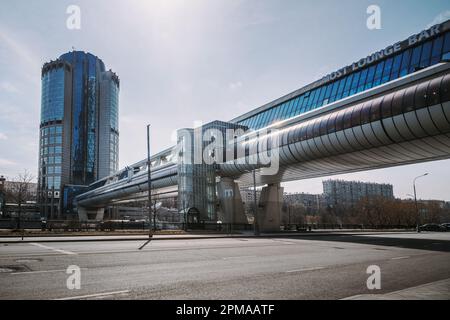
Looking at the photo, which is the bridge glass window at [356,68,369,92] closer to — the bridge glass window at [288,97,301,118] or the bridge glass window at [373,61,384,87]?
the bridge glass window at [373,61,384,87]

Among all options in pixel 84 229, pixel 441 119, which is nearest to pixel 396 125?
pixel 441 119

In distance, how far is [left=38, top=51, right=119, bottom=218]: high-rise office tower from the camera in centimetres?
14550

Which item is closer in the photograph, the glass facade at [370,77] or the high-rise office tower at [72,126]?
the glass facade at [370,77]

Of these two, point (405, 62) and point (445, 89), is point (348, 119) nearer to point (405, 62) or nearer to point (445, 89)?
point (445, 89)

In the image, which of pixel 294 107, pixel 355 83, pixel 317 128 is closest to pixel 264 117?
pixel 294 107

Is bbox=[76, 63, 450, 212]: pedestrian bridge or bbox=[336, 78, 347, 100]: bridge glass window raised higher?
bbox=[336, 78, 347, 100]: bridge glass window

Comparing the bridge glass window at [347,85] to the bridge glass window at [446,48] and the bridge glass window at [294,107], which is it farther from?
the bridge glass window at [446,48]

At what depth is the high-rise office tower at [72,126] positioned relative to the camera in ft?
477

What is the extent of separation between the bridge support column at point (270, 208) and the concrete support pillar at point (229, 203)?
8.40 feet

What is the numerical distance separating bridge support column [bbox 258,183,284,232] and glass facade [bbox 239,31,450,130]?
450 inches

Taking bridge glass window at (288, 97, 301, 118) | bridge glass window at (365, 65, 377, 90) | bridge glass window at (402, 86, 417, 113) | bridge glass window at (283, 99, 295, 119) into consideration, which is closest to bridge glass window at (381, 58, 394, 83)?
bridge glass window at (365, 65, 377, 90)

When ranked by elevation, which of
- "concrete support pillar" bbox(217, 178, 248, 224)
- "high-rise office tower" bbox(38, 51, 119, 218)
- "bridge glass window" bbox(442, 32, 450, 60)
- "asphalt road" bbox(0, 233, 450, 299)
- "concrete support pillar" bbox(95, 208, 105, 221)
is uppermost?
"high-rise office tower" bbox(38, 51, 119, 218)

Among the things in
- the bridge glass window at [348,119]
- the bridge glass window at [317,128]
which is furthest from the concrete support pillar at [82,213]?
the bridge glass window at [348,119]
